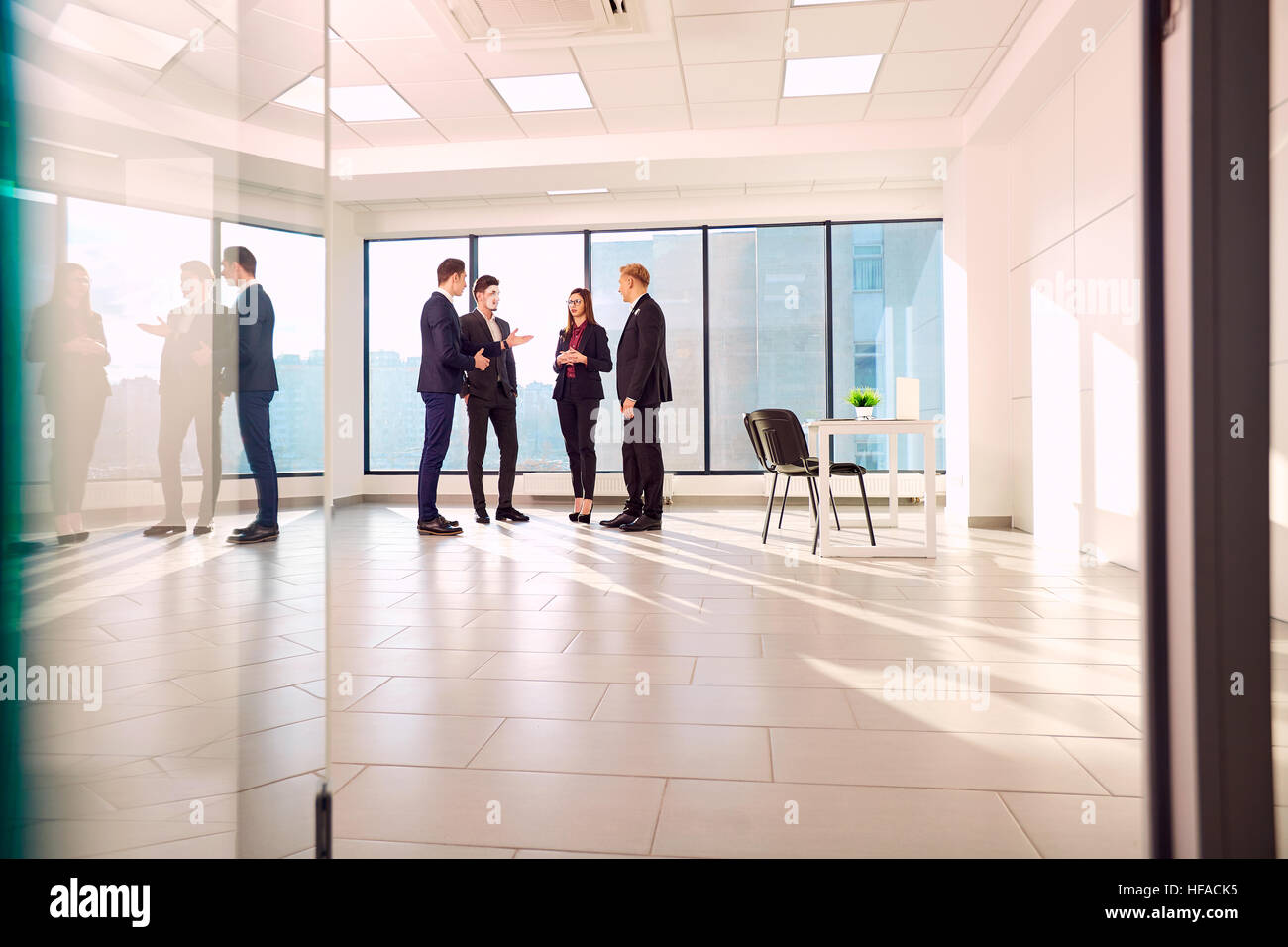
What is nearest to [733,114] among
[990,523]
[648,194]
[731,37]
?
[731,37]

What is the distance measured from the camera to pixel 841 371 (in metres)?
7.74

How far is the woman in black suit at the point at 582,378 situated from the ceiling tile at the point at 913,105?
2.59 metres

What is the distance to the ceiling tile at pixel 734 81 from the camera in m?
5.05

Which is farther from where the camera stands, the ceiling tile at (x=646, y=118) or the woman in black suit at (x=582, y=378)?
the ceiling tile at (x=646, y=118)

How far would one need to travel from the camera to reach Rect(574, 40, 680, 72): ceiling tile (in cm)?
478

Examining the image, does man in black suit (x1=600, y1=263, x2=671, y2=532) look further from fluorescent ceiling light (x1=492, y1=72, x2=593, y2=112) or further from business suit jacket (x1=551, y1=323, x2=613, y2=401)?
fluorescent ceiling light (x1=492, y1=72, x2=593, y2=112)

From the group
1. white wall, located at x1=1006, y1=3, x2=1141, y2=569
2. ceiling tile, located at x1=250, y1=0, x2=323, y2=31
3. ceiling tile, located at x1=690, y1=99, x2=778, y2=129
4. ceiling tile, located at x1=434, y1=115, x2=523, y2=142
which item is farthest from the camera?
ceiling tile, located at x1=434, y1=115, x2=523, y2=142

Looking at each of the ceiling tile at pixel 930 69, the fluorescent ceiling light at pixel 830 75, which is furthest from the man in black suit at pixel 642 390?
the ceiling tile at pixel 930 69

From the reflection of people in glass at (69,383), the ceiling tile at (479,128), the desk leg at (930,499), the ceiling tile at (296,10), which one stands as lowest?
the desk leg at (930,499)

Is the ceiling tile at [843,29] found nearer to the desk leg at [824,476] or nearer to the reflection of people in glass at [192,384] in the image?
the desk leg at [824,476]

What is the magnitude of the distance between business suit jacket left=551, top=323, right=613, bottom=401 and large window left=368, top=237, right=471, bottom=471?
125 inches

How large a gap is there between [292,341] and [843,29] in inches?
178

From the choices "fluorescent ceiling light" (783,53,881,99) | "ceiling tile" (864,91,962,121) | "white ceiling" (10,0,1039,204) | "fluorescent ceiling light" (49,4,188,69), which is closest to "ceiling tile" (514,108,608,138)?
"white ceiling" (10,0,1039,204)
